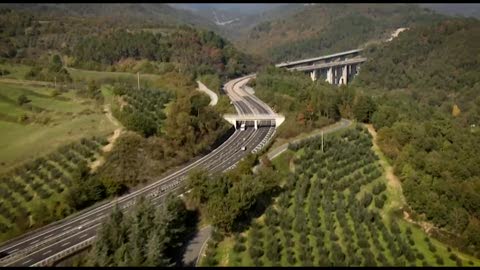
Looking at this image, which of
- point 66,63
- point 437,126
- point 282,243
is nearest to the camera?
point 282,243

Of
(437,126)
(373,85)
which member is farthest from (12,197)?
(373,85)

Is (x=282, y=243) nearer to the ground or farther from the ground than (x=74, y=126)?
nearer to the ground

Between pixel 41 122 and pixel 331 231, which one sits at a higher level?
pixel 41 122

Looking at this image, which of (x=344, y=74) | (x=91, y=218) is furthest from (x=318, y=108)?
(x=344, y=74)

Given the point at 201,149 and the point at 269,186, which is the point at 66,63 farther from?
the point at 269,186

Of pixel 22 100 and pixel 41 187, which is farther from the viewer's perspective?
pixel 22 100

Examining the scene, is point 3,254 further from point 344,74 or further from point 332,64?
point 344,74

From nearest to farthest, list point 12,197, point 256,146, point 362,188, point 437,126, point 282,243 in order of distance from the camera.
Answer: point 282,243, point 12,197, point 362,188, point 437,126, point 256,146

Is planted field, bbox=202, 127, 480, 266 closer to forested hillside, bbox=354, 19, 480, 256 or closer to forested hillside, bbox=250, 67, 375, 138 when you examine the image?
forested hillside, bbox=354, 19, 480, 256
